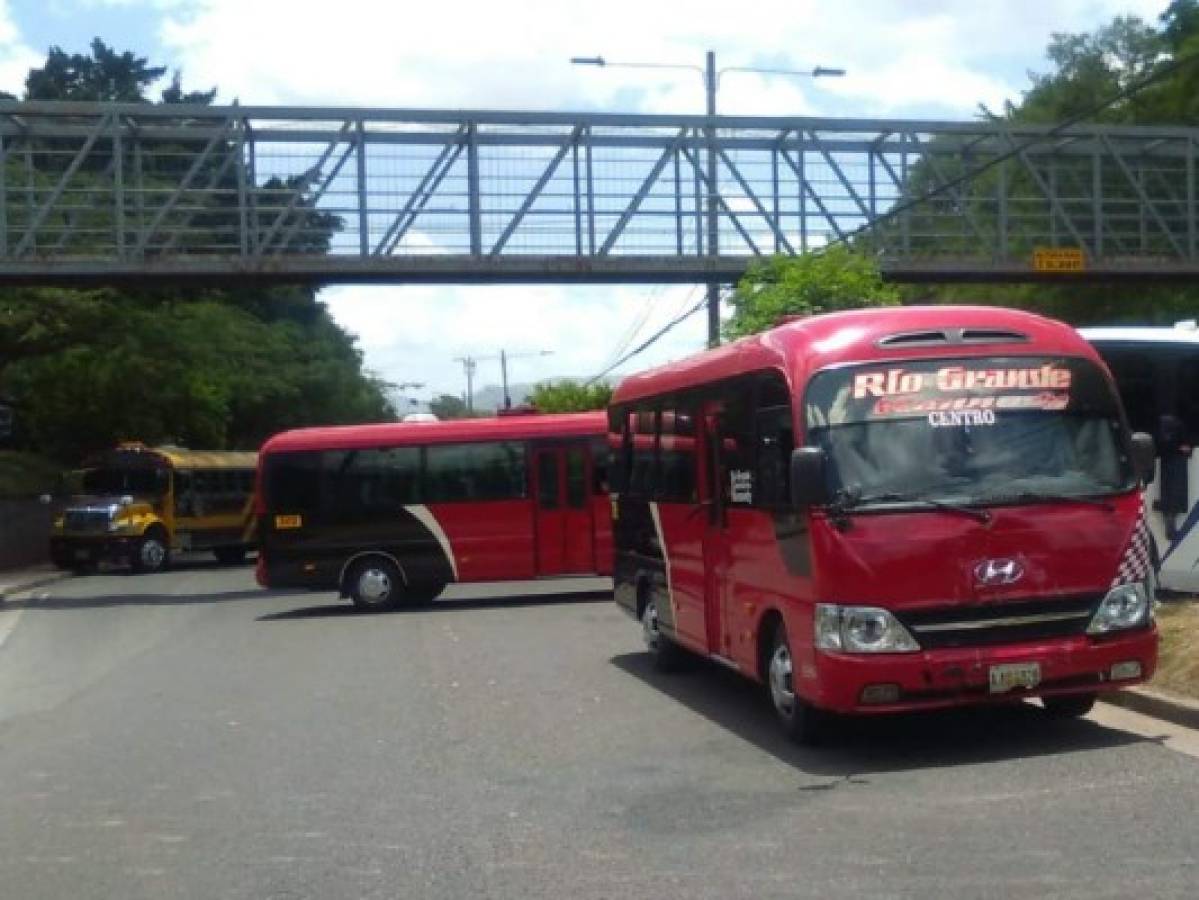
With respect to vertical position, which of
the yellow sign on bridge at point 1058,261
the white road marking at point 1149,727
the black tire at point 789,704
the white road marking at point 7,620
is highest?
the yellow sign on bridge at point 1058,261

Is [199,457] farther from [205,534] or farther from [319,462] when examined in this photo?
[319,462]

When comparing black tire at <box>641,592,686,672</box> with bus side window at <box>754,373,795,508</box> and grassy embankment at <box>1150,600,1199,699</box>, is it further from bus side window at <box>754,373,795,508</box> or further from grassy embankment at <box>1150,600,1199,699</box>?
grassy embankment at <box>1150,600,1199,699</box>

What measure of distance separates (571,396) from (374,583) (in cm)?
4539

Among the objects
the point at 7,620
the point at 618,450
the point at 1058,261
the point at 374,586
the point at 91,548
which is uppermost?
the point at 1058,261

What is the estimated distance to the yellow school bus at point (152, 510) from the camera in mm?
40062

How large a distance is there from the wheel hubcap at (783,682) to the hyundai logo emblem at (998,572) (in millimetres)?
1434

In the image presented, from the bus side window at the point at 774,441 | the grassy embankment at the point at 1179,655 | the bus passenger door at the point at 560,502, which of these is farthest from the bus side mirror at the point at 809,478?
the bus passenger door at the point at 560,502

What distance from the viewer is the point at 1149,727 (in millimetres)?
11289

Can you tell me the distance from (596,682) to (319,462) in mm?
11268

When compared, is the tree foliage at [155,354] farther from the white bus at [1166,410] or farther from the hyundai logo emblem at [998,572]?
the hyundai logo emblem at [998,572]

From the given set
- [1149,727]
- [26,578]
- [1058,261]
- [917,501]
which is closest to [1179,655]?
[1149,727]

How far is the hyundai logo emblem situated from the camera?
10289 millimetres

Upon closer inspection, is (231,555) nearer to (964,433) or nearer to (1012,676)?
(964,433)

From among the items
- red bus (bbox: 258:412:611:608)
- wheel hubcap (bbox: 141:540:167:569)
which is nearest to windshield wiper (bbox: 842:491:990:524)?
red bus (bbox: 258:412:611:608)
